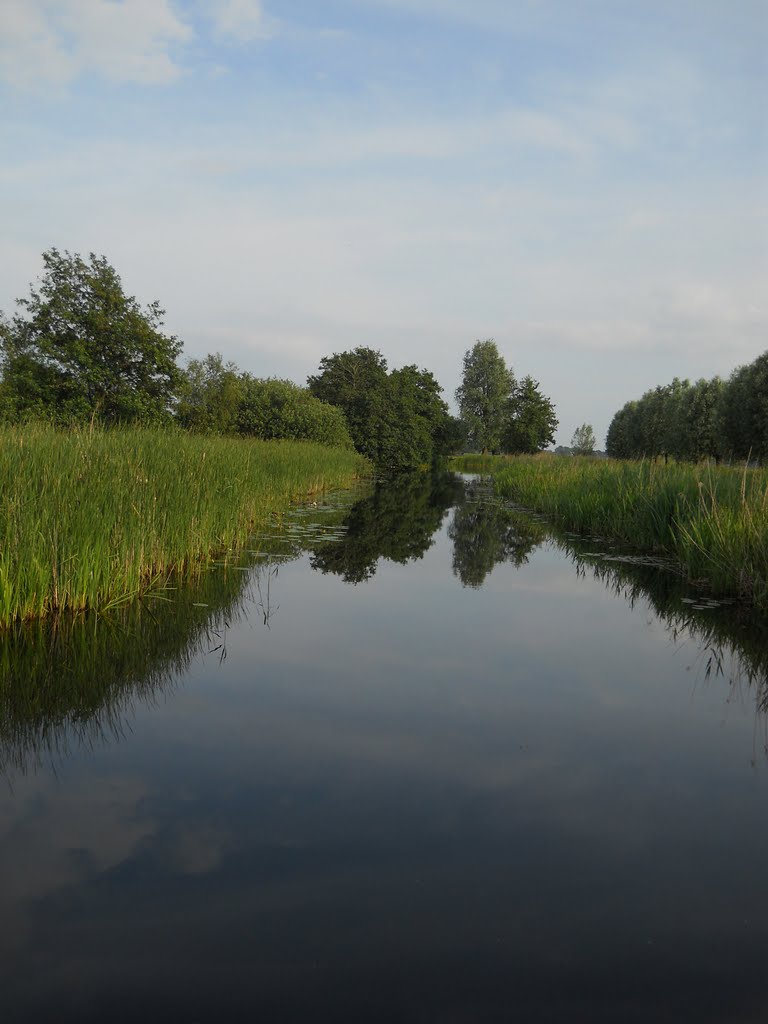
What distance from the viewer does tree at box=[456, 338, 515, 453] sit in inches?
3019

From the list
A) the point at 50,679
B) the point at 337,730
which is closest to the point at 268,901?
the point at 337,730

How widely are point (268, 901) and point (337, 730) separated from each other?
1.88 metres

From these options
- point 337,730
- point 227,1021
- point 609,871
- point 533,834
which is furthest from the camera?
point 337,730

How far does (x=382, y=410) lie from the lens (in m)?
51.9

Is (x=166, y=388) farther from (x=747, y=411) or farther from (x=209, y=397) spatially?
(x=747, y=411)

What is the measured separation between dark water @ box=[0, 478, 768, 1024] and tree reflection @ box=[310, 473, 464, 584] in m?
3.97

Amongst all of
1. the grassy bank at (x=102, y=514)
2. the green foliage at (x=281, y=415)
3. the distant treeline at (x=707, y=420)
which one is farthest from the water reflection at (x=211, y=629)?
the green foliage at (x=281, y=415)

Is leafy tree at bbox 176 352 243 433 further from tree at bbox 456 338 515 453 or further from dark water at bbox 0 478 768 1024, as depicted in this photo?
tree at bbox 456 338 515 453

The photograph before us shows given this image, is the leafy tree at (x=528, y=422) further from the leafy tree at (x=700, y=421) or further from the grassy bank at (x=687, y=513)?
the grassy bank at (x=687, y=513)

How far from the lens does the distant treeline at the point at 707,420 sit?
3725cm

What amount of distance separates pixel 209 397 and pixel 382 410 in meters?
13.2

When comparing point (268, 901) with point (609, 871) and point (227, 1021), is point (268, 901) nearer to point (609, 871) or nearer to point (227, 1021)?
point (227, 1021)

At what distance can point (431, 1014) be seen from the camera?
2420mm

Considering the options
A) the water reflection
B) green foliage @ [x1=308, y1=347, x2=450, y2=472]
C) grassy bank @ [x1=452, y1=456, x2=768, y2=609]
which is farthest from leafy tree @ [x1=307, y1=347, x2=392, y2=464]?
the water reflection
